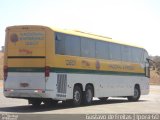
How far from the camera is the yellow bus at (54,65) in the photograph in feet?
70.2

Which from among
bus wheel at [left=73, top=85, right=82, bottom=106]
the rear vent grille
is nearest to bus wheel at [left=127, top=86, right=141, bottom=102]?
bus wheel at [left=73, top=85, right=82, bottom=106]

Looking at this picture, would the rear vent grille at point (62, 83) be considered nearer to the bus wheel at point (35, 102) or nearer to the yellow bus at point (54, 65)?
the yellow bus at point (54, 65)

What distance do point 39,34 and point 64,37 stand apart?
136cm

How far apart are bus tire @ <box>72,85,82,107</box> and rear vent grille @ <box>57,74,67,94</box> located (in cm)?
107

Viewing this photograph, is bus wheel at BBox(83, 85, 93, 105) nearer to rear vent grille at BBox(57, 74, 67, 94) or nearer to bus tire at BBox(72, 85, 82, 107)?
bus tire at BBox(72, 85, 82, 107)

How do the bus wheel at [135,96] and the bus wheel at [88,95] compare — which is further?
the bus wheel at [135,96]

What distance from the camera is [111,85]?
2775 centimetres

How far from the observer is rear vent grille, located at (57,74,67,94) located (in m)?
21.9

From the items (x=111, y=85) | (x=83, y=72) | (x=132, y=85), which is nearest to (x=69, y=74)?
(x=83, y=72)

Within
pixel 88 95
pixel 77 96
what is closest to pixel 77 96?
pixel 77 96

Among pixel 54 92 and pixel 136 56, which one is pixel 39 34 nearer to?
pixel 54 92

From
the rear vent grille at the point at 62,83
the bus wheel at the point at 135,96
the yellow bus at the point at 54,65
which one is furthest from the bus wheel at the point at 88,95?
the bus wheel at the point at 135,96

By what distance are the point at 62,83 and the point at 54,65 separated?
109 cm

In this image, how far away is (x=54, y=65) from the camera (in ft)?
70.7
